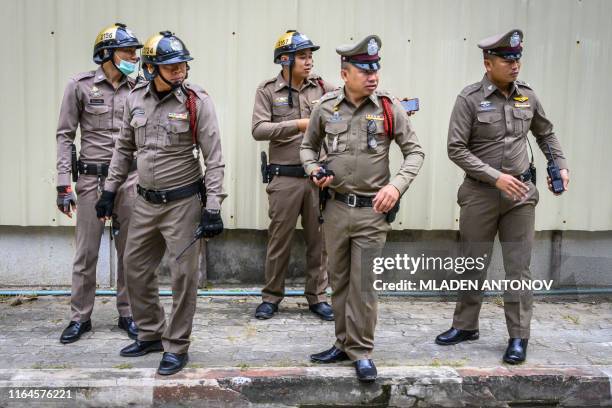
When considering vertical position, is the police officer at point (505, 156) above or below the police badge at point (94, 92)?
below

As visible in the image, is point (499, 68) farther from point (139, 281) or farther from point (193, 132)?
point (139, 281)

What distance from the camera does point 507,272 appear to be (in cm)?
565

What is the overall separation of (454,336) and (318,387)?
1.38m

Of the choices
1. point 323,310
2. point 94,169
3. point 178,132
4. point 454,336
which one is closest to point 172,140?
point 178,132

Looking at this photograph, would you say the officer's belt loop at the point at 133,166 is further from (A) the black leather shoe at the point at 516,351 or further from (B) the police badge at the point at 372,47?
(A) the black leather shoe at the point at 516,351

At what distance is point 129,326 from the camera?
6168 millimetres

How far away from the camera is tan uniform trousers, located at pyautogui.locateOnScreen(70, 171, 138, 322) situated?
5957 millimetres

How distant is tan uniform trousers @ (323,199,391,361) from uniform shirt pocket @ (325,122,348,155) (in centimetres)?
37

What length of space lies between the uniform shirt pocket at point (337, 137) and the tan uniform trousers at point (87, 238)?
1705 millimetres

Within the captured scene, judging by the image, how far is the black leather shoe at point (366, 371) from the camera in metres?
5.15

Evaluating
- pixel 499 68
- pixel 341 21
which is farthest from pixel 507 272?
pixel 341 21

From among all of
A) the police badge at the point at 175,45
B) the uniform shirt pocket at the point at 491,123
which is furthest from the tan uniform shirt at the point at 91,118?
the uniform shirt pocket at the point at 491,123

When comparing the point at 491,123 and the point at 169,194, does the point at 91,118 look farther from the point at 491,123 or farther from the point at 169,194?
the point at 491,123

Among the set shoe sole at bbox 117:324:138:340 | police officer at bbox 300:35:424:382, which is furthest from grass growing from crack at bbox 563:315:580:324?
shoe sole at bbox 117:324:138:340
